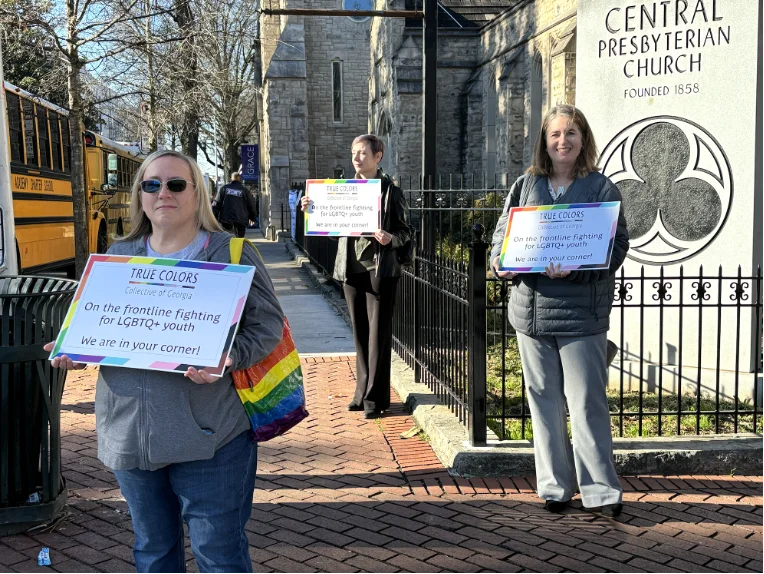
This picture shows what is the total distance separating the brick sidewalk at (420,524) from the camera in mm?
3961

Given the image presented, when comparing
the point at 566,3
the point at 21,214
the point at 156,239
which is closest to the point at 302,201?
the point at 156,239

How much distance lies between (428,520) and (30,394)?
2059 millimetres

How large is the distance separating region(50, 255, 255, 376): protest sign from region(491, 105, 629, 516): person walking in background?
6.51ft

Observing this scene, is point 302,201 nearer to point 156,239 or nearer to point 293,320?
point 156,239

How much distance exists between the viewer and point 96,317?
2.85m

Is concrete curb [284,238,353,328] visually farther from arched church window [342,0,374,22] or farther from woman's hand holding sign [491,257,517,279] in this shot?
arched church window [342,0,374,22]

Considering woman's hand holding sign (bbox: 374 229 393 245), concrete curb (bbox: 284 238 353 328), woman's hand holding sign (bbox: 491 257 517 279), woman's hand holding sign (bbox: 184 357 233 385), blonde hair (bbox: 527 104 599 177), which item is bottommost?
concrete curb (bbox: 284 238 353 328)

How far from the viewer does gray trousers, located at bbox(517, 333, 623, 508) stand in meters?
4.34

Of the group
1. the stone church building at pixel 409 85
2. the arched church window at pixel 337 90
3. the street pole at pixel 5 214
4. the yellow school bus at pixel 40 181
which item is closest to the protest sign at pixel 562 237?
the street pole at pixel 5 214

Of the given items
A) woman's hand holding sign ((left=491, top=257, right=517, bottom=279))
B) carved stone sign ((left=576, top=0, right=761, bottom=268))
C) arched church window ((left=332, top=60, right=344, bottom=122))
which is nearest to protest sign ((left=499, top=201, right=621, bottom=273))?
woman's hand holding sign ((left=491, top=257, right=517, bottom=279))

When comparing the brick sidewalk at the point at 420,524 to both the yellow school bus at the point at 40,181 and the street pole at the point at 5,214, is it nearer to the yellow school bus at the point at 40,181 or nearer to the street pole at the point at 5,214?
the street pole at the point at 5,214

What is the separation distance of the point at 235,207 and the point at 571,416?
14409 millimetres

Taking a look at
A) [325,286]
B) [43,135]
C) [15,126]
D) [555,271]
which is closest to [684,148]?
[555,271]

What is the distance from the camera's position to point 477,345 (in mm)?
5117
